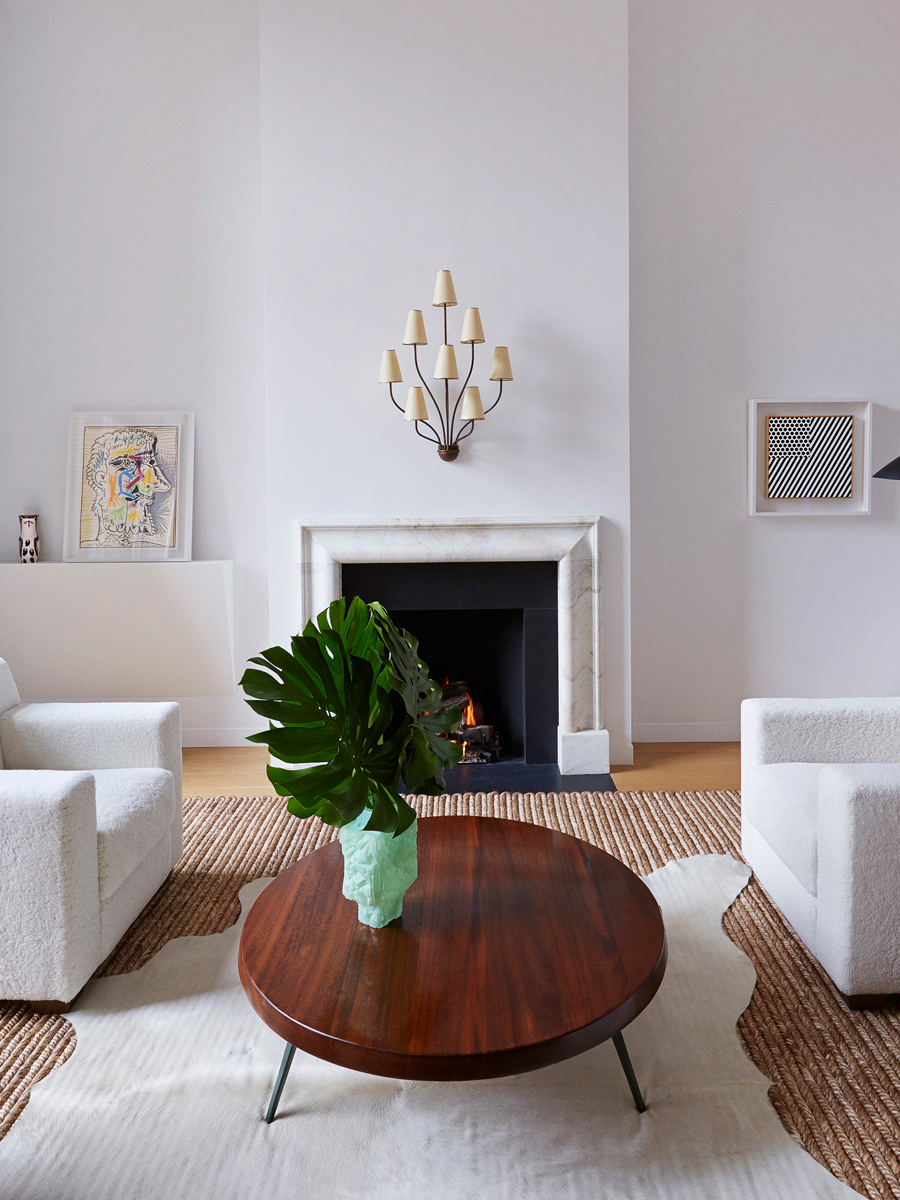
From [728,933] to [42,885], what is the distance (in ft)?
5.60

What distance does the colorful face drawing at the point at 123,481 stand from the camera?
161 inches

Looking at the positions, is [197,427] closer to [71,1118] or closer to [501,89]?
[501,89]

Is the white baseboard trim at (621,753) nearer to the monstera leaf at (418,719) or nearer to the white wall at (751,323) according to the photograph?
the white wall at (751,323)

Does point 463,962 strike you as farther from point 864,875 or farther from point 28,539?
point 28,539

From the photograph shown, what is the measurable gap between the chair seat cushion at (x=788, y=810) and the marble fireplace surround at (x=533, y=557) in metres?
1.09

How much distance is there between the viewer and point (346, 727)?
153cm

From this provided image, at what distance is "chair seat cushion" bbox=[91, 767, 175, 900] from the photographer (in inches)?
82.0

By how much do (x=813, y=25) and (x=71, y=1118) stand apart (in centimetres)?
478

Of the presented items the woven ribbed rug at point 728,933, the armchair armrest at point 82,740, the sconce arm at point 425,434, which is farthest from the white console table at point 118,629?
the armchair armrest at point 82,740

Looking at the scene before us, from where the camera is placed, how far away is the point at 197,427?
412 cm

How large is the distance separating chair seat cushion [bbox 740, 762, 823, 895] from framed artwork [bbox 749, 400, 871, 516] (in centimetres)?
180

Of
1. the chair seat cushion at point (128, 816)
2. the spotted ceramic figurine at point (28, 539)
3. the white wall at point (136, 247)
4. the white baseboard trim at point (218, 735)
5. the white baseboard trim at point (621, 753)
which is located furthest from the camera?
the white baseboard trim at point (218, 735)

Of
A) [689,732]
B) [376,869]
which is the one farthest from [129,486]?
[376,869]

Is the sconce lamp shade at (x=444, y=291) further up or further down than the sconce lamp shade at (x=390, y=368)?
further up
